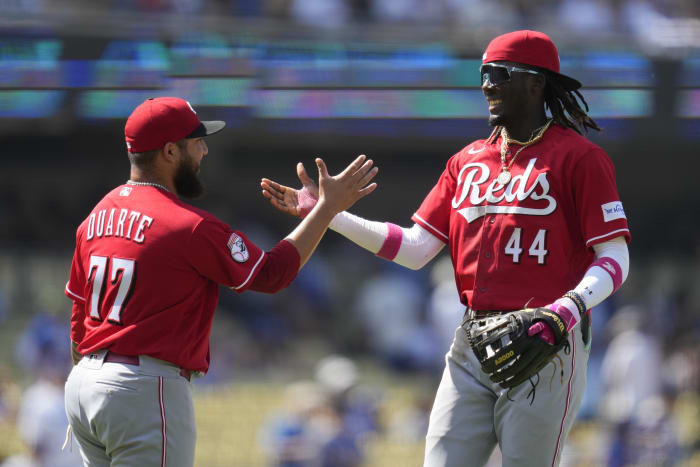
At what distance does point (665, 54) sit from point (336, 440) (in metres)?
5.11

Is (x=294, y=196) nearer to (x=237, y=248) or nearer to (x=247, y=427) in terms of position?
(x=237, y=248)

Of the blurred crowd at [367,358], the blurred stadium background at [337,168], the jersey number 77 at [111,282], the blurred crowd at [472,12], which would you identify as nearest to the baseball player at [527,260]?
the jersey number 77 at [111,282]

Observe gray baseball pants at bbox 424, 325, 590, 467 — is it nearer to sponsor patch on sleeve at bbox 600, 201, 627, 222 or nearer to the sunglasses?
sponsor patch on sleeve at bbox 600, 201, 627, 222

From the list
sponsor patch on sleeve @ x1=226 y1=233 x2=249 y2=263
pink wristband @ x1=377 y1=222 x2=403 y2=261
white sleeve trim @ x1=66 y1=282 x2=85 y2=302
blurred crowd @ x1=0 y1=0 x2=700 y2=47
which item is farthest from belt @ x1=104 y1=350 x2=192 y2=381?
blurred crowd @ x1=0 y1=0 x2=700 y2=47

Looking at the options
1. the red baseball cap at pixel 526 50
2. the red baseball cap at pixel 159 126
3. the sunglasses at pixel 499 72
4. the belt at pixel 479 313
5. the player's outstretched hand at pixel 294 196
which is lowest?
the belt at pixel 479 313

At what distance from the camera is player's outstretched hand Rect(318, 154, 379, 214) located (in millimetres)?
3176

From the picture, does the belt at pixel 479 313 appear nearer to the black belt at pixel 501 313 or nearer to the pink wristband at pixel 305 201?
the black belt at pixel 501 313

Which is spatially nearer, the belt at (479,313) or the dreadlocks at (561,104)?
the belt at (479,313)

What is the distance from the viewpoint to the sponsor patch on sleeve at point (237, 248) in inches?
117

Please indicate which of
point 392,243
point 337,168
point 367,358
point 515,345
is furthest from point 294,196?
point 337,168

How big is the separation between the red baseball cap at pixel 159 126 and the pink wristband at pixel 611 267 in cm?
124

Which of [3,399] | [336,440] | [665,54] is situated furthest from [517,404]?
[665,54]

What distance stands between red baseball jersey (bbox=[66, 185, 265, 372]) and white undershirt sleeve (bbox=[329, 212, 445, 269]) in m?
0.37

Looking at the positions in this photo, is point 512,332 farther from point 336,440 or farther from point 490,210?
point 336,440
